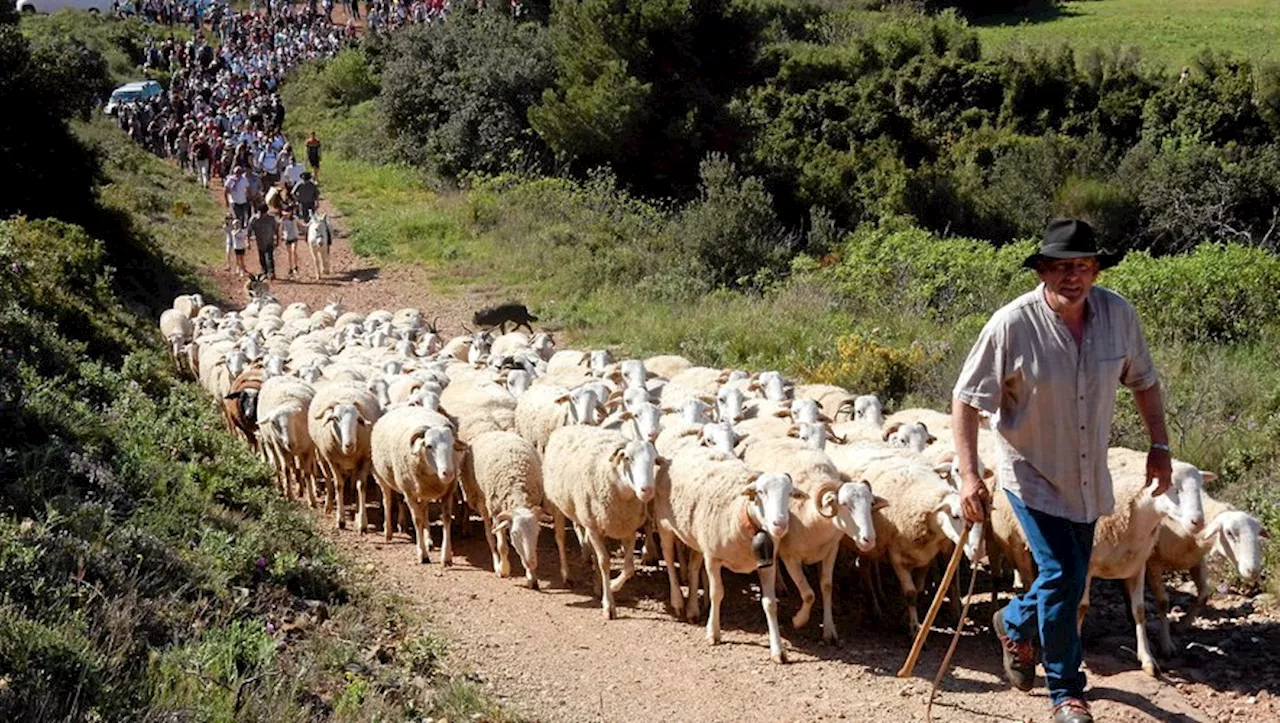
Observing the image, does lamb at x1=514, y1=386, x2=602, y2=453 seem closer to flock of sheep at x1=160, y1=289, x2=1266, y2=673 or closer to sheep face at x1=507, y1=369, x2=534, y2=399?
flock of sheep at x1=160, y1=289, x2=1266, y2=673

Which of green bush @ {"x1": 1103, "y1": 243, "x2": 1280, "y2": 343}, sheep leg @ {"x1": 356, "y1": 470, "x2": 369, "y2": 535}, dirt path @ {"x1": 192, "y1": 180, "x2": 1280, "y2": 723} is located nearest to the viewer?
dirt path @ {"x1": 192, "y1": 180, "x2": 1280, "y2": 723}

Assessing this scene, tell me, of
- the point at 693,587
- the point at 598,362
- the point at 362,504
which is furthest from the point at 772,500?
the point at 598,362

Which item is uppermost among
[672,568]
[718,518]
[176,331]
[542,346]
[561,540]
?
[718,518]

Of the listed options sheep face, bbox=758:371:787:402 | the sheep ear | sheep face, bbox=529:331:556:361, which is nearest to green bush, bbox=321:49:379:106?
sheep face, bbox=529:331:556:361

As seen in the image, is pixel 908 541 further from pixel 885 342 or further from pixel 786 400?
pixel 885 342

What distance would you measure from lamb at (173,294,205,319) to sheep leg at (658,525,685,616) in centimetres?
1300

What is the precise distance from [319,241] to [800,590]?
1763 cm

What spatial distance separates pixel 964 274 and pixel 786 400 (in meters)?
7.80

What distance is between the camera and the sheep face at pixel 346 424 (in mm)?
11195

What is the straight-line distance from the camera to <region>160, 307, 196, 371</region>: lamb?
18.4m

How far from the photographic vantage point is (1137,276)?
15445 millimetres

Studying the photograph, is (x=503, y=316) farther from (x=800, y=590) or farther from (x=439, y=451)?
(x=800, y=590)

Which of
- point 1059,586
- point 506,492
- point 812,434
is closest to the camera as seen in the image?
point 1059,586

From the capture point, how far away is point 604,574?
896cm
